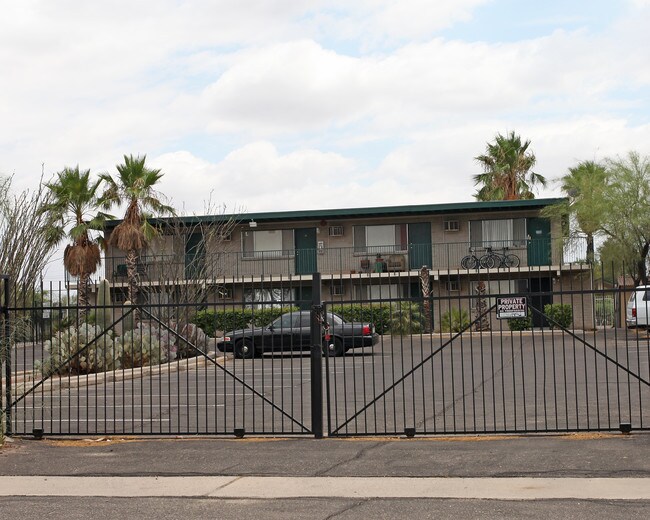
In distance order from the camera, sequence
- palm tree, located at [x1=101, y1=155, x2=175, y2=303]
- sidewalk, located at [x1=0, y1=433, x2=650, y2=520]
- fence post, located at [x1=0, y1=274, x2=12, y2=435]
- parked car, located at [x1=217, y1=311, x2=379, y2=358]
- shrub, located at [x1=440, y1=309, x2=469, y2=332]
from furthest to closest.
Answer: palm tree, located at [x1=101, y1=155, x2=175, y2=303]
parked car, located at [x1=217, y1=311, x2=379, y2=358]
shrub, located at [x1=440, y1=309, x2=469, y2=332]
fence post, located at [x1=0, y1=274, x2=12, y2=435]
sidewalk, located at [x1=0, y1=433, x2=650, y2=520]

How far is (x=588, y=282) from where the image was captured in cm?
4066

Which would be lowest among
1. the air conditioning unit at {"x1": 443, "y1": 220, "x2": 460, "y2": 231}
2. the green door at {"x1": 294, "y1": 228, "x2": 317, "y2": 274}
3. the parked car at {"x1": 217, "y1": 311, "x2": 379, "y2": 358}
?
the parked car at {"x1": 217, "y1": 311, "x2": 379, "y2": 358}

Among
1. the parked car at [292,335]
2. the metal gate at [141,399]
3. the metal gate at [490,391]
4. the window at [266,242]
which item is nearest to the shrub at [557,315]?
the metal gate at [490,391]

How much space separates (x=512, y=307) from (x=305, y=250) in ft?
99.1

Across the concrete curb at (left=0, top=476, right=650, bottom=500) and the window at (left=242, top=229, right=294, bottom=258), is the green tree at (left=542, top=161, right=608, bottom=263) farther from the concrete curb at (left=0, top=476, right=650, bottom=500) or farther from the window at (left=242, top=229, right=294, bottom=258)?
the concrete curb at (left=0, top=476, right=650, bottom=500)

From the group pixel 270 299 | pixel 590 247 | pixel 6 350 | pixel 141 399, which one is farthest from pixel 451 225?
pixel 6 350

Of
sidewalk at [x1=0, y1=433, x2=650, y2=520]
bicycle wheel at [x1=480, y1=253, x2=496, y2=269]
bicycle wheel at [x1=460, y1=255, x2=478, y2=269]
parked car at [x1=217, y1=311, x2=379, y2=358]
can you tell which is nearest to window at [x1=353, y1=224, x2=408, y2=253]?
bicycle wheel at [x1=460, y1=255, x2=478, y2=269]

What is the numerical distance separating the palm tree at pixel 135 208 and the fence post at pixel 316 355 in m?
26.3

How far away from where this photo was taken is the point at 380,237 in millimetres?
42094

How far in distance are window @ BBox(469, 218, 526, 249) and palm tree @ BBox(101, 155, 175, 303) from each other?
43.1ft

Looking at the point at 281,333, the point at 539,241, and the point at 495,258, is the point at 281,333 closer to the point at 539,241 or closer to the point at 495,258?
the point at 495,258

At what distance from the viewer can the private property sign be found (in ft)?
37.7

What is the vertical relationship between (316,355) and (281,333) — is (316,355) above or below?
below

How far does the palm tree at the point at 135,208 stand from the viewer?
38.0 meters
